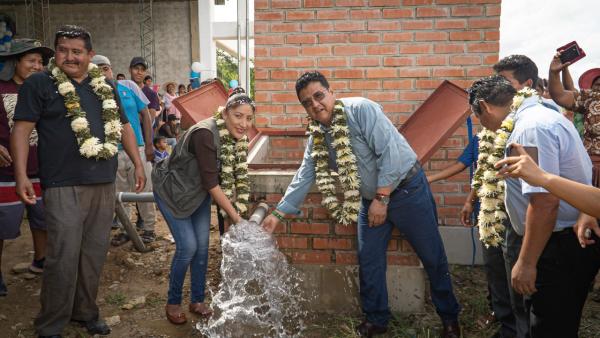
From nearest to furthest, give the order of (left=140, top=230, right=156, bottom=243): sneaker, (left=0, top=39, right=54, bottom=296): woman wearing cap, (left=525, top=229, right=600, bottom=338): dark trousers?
(left=525, top=229, right=600, bottom=338): dark trousers
(left=0, top=39, right=54, bottom=296): woman wearing cap
(left=140, top=230, right=156, bottom=243): sneaker

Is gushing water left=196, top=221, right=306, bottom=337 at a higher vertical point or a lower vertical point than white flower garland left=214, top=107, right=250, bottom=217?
lower

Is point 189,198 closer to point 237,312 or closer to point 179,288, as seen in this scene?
point 179,288

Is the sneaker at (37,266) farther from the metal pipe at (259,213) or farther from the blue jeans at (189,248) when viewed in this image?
the metal pipe at (259,213)

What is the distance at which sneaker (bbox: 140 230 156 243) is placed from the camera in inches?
229

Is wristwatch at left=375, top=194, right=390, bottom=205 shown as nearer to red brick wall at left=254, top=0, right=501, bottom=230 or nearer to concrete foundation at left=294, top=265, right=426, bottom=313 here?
concrete foundation at left=294, top=265, right=426, bottom=313

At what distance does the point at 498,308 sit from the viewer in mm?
3348

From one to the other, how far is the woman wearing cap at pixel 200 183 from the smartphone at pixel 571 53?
9.81 ft

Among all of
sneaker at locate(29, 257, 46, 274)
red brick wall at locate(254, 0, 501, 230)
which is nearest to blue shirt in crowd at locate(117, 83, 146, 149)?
sneaker at locate(29, 257, 46, 274)

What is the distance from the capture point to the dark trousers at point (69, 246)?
10.9 feet

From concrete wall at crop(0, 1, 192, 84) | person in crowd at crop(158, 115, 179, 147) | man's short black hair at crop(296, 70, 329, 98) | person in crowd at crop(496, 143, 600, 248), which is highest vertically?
concrete wall at crop(0, 1, 192, 84)

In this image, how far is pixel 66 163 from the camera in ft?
11.0

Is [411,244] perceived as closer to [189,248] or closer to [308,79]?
[308,79]

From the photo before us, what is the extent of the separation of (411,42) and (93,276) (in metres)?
3.54

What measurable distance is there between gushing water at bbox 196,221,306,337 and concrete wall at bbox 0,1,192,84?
17.9 m
